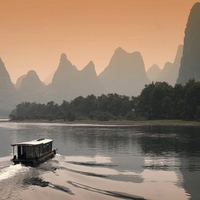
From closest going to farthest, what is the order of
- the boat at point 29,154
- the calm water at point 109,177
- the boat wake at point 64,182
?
the boat wake at point 64,182, the calm water at point 109,177, the boat at point 29,154

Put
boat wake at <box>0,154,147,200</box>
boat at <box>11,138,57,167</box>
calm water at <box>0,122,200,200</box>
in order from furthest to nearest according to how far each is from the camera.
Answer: boat at <box>11,138,57,167</box> → calm water at <box>0,122,200,200</box> → boat wake at <box>0,154,147,200</box>

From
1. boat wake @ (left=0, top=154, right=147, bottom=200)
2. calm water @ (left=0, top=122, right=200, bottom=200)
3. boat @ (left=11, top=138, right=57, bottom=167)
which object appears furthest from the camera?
boat @ (left=11, top=138, right=57, bottom=167)

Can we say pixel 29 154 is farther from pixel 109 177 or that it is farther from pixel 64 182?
pixel 109 177

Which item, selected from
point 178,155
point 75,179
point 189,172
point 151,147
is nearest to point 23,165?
point 75,179

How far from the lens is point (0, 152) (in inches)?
2482

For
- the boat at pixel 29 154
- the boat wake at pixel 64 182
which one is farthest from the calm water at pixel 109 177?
the boat at pixel 29 154

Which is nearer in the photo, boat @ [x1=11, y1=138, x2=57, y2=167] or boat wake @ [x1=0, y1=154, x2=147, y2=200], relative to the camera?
boat wake @ [x1=0, y1=154, x2=147, y2=200]

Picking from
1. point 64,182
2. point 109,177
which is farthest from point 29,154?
point 109,177

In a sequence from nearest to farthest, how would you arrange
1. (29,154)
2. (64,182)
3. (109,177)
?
(64,182) < (109,177) < (29,154)

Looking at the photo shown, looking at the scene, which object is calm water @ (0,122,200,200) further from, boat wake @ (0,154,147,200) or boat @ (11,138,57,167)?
boat @ (11,138,57,167)

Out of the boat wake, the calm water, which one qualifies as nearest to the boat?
the boat wake

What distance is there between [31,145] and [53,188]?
1276 cm

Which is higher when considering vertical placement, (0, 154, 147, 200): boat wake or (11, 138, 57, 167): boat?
(11, 138, 57, 167): boat

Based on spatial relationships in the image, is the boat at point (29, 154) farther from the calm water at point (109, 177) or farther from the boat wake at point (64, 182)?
the calm water at point (109, 177)
